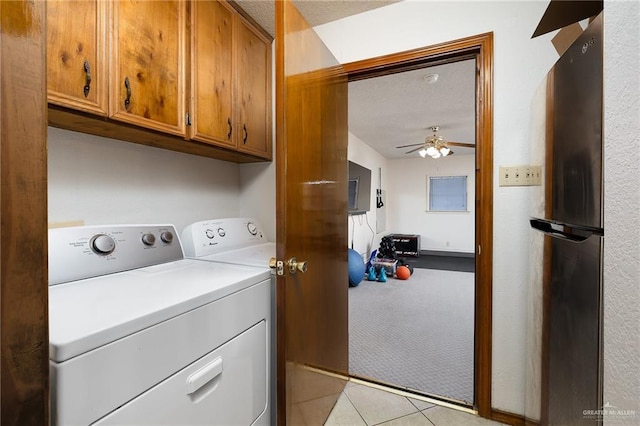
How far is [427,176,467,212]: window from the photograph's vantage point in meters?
6.59

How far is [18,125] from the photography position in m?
0.37

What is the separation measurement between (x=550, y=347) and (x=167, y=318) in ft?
4.38

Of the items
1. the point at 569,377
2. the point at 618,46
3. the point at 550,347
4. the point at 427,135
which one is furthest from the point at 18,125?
the point at 427,135

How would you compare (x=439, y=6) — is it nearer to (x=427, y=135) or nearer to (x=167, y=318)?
(x=167, y=318)

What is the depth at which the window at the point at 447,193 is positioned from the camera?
6.59 m

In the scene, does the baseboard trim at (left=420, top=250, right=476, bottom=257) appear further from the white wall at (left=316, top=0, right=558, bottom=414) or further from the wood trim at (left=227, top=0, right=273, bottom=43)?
the wood trim at (left=227, top=0, right=273, bottom=43)

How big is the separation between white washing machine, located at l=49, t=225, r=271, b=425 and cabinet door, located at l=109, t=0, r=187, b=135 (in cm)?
50

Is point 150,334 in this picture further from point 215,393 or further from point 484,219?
point 484,219

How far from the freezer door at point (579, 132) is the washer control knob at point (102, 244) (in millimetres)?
1634

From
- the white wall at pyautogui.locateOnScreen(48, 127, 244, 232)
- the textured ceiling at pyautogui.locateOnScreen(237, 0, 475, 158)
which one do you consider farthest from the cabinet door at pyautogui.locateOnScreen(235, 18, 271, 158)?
the white wall at pyautogui.locateOnScreen(48, 127, 244, 232)

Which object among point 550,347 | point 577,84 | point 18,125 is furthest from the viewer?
point 550,347

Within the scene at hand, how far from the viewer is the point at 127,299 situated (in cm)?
80

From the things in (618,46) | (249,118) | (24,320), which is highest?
(249,118)

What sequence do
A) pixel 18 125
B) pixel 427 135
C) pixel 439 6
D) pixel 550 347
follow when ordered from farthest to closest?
pixel 427 135 < pixel 439 6 < pixel 550 347 < pixel 18 125
